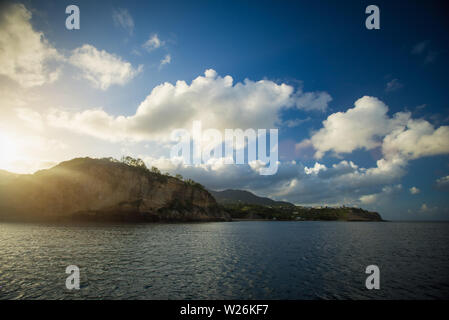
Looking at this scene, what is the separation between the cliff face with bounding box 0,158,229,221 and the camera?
9050 centimetres

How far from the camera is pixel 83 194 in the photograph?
90.6m

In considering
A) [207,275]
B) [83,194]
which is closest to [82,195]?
[83,194]

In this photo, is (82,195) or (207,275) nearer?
(207,275)

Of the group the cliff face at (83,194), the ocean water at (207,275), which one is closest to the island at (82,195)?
the cliff face at (83,194)

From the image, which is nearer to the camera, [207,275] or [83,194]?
[207,275]

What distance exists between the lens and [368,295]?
53.0ft

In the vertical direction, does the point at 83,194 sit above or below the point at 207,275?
above

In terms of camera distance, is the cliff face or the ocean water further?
the cliff face

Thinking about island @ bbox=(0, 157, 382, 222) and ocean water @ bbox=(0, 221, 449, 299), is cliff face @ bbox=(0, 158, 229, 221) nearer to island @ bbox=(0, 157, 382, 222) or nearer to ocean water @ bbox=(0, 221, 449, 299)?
island @ bbox=(0, 157, 382, 222)

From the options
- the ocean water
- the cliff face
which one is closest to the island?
the cliff face

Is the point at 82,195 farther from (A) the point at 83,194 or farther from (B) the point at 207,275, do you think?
(B) the point at 207,275
